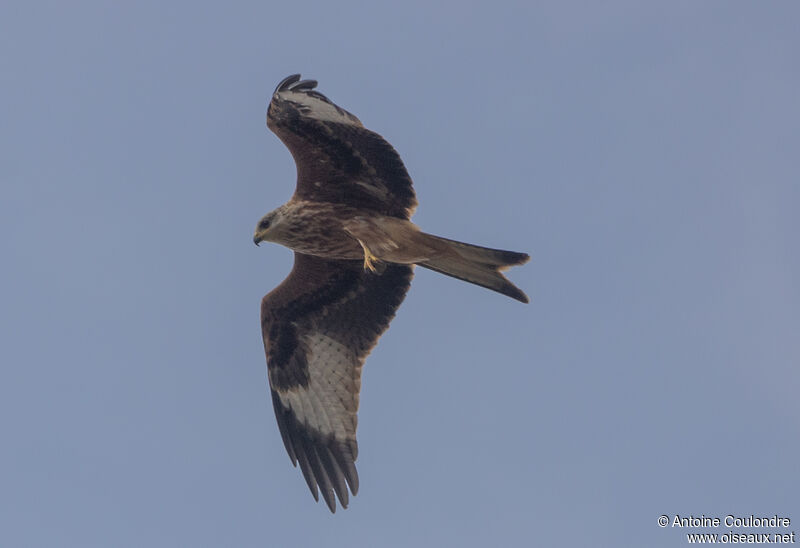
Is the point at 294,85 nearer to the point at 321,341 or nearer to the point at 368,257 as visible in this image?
the point at 368,257

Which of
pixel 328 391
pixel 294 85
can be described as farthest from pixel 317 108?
pixel 328 391

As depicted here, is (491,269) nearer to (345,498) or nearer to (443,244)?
(443,244)

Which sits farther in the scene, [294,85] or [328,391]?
[328,391]

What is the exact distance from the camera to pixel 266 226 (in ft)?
32.4

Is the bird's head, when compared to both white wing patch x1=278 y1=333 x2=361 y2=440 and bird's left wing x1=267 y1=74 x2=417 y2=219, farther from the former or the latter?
white wing patch x1=278 y1=333 x2=361 y2=440

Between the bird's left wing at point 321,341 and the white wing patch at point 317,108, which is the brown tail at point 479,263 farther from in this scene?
the white wing patch at point 317,108

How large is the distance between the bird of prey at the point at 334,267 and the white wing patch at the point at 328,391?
1cm

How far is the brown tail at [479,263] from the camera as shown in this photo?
934 cm

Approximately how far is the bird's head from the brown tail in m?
1.63

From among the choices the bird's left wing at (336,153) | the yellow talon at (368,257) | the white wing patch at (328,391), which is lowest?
the white wing patch at (328,391)

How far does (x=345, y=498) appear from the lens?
31.8 ft

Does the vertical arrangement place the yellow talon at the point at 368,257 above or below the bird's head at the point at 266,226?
below

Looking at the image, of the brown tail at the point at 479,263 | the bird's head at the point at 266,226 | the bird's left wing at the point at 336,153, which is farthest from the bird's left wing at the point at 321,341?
the bird's left wing at the point at 336,153

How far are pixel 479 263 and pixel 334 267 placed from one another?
5.82 ft
